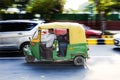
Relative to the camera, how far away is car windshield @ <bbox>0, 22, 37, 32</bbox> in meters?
14.7

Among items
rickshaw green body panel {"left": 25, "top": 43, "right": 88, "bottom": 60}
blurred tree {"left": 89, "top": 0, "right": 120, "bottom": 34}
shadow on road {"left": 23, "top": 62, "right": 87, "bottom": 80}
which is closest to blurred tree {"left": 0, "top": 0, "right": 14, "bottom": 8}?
blurred tree {"left": 89, "top": 0, "right": 120, "bottom": 34}

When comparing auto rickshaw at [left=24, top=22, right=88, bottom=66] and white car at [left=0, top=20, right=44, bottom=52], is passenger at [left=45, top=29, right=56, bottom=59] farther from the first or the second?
white car at [left=0, top=20, right=44, bottom=52]

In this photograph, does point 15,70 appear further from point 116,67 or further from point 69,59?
point 116,67

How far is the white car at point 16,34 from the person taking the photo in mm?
14430

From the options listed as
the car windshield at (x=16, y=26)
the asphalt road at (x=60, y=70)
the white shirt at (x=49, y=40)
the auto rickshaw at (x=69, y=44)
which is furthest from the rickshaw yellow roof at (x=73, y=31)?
the car windshield at (x=16, y=26)

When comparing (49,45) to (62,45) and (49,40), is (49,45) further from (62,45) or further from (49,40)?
(62,45)

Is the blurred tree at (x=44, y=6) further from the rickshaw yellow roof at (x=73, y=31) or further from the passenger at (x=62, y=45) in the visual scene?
the passenger at (x=62, y=45)

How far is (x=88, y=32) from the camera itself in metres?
21.3

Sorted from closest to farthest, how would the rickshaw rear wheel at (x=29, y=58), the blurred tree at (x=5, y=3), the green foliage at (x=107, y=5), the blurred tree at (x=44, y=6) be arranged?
the rickshaw rear wheel at (x=29, y=58) < the green foliage at (x=107, y=5) < the blurred tree at (x=5, y=3) < the blurred tree at (x=44, y=6)

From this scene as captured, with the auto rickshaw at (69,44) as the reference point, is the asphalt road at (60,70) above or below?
below

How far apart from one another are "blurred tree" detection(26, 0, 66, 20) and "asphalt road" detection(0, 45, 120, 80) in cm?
1534

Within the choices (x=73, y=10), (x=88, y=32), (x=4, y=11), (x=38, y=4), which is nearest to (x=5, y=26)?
(x=88, y=32)

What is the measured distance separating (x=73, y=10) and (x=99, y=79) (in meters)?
25.9

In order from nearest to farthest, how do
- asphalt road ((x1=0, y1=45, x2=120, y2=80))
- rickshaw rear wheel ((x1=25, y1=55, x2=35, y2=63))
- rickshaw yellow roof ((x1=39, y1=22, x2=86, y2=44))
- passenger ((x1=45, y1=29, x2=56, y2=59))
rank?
asphalt road ((x1=0, y1=45, x2=120, y2=80)), passenger ((x1=45, y1=29, x2=56, y2=59)), rickshaw yellow roof ((x1=39, y1=22, x2=86, y2=44)), rickshaw rear wheel ((x1=25, y1=55, x2=35, y2=63))
